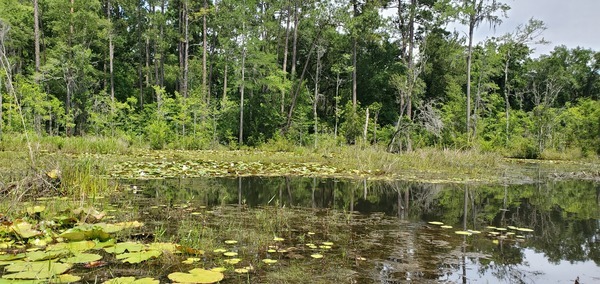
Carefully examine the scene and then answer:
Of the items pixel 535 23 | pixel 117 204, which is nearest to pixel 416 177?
pixel 117 204

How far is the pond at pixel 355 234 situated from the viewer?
123 inches

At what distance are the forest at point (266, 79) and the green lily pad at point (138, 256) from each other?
588 inches

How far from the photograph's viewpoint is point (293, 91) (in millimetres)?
24578

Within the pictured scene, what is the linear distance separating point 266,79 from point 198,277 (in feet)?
67.3

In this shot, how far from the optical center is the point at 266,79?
22.6 meters

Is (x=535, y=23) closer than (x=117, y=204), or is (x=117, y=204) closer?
(x=117, y=204)

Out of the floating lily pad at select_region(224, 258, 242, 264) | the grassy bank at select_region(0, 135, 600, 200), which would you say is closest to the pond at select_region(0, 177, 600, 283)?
the floating lily pad at select_region(224, 258, 242, 264)

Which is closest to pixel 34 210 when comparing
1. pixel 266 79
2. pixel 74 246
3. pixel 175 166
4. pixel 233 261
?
pixel 74 246

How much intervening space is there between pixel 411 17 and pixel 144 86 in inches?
806

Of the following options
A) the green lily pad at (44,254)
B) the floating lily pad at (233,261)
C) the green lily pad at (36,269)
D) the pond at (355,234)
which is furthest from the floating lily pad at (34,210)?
the floating lily pad at (233,261)

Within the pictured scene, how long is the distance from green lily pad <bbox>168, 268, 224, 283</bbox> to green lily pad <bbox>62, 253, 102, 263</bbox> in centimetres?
77

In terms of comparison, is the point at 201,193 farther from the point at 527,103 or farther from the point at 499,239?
the point at 527,103

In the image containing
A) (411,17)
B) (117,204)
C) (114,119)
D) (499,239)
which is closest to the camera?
(499,239)

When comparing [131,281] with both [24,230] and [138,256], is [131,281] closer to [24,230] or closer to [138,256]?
[138,256]
